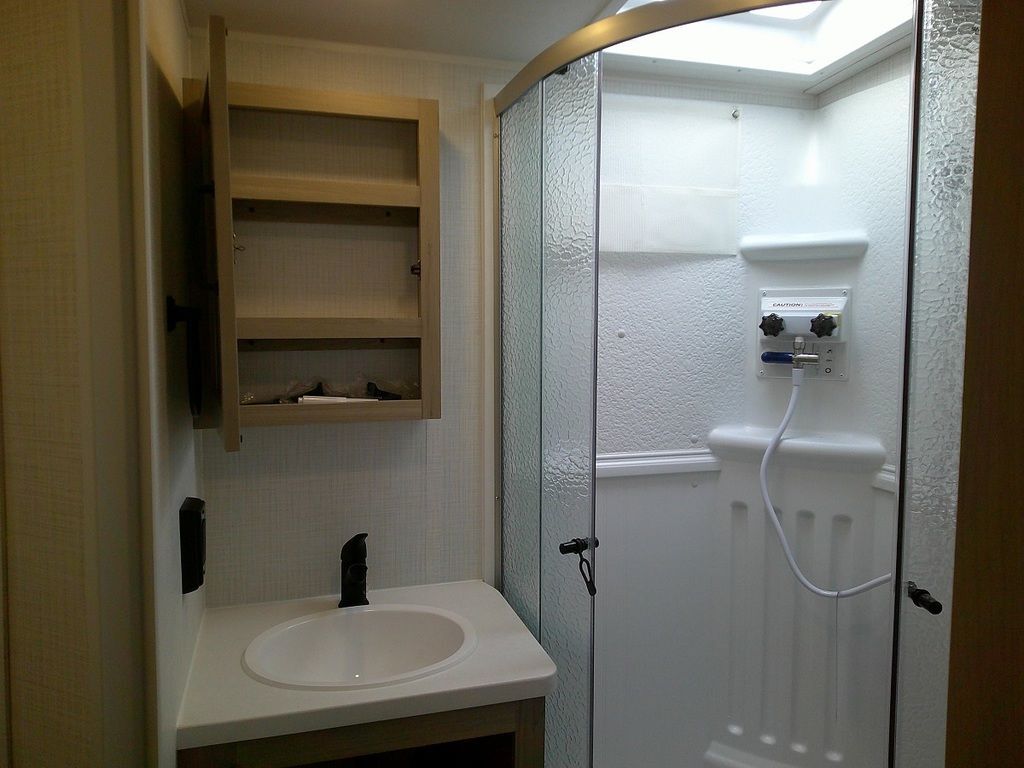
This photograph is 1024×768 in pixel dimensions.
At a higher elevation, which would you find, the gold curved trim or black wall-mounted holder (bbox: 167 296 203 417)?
the gold curved trim

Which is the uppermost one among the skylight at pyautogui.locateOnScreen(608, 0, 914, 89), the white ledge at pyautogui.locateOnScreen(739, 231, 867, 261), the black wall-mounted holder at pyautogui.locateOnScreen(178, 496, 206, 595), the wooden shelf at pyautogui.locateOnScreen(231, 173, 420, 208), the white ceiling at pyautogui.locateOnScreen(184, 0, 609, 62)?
the skylight at pyautogui.locateOnScreen(608, 0, 914, 89)

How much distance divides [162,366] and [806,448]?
1491 millimetres

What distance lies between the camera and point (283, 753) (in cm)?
118

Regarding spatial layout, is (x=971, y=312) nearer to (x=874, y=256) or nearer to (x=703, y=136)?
(x=874, y=256)

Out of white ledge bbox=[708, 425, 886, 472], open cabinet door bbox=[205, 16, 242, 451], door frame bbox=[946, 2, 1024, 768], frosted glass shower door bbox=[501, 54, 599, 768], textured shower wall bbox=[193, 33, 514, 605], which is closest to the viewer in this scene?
door frame bbox=[946, 2, 1024, 768]

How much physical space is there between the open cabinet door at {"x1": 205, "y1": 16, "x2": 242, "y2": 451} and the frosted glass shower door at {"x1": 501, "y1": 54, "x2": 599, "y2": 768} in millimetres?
638

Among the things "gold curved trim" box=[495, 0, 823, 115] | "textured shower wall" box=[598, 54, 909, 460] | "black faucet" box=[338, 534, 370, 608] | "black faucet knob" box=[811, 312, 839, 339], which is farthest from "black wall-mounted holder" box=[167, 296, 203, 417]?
"black faucet knob" box=[811, 312, 839, 339]

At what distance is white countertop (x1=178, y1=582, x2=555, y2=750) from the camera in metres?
1.14

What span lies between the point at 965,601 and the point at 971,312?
0.23m

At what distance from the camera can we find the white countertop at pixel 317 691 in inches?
45.1

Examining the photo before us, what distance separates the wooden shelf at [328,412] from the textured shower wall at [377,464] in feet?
0.60

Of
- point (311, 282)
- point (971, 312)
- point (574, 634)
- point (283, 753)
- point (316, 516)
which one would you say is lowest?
point (283, 753)

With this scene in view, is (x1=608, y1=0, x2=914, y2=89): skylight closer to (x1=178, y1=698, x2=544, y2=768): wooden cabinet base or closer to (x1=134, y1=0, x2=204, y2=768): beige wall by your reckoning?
(x1=134, y1=0, x2=204, y2=768): beige wall

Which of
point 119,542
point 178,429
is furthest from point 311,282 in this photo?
point 119,542
